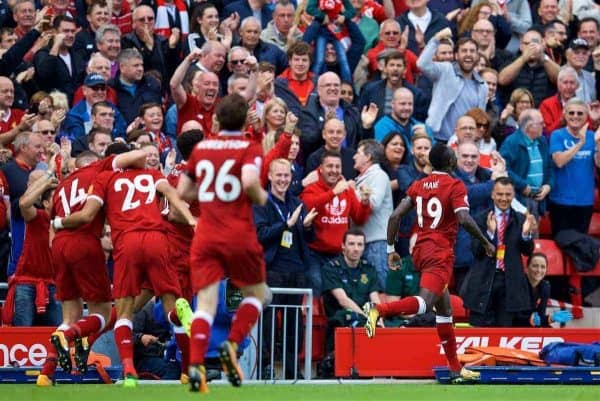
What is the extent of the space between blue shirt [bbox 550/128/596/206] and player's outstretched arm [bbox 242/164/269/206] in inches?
364

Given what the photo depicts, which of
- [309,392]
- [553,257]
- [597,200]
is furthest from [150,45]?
[309,392]

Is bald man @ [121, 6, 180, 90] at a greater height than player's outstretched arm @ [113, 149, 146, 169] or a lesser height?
greater

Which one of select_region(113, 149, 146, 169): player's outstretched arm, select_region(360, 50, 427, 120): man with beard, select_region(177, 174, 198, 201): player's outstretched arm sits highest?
select_region(360, 50, 427, 120): man with beard

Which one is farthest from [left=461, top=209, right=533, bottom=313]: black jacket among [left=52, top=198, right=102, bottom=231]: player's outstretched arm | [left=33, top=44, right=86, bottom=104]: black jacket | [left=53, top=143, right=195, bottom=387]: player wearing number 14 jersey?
[left=33, top=44, right=86, bottom=104]: black jacket

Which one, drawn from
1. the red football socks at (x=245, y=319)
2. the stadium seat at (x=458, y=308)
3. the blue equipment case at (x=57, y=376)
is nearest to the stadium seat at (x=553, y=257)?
the stadium seat at (x=458, y=308)

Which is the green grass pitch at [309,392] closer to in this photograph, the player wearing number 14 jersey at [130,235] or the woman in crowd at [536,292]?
the player wearing number 14 jersey at [130,235]

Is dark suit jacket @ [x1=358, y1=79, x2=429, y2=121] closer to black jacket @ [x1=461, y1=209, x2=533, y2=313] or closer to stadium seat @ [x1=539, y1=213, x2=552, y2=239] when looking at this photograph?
stadium seat @ [x1=539, y1=213, x2=552, y2=239]

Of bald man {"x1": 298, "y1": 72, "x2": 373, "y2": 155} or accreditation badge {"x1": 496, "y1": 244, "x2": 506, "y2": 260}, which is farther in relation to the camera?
bald man {"x1": 298, "y1": 72, "x2": 373, "y2": 155}

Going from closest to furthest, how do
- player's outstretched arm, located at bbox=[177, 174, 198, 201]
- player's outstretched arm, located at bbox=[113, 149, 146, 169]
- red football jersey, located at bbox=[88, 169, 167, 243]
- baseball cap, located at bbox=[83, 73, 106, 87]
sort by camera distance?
player's outstretched arm, located at bbox=[177, 174, 198, 201]
player's outstretched arm, located at bbox=[113, 149, 146, 169]
red football jersey, located at bbox=[88, 169, 167, 243]
baseball cap, located at bbox=[83, 73, 106, 87]

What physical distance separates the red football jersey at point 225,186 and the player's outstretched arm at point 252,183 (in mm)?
71

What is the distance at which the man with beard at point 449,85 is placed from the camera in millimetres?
21312

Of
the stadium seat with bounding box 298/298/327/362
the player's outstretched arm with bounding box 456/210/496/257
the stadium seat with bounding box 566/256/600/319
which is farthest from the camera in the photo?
the stadium seat with bounding box 566/256/600/319

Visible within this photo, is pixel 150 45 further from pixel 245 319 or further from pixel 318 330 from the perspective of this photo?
pixel 245 319

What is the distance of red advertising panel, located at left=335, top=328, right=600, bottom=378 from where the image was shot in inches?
701
